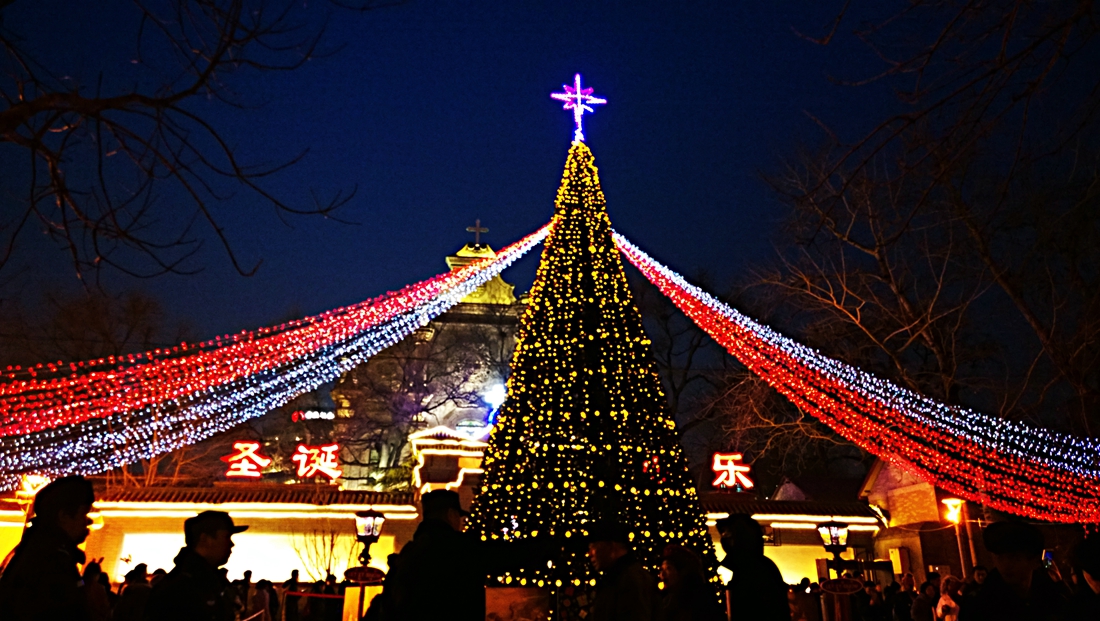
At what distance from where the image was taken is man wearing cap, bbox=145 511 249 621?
3.18 metres

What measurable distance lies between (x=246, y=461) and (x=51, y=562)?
21690mm

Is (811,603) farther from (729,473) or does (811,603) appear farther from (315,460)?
(315,460)

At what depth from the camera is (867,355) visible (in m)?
21.8

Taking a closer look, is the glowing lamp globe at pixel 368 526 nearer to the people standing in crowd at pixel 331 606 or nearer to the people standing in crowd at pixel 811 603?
the people standing in crowd at pixel 331 606

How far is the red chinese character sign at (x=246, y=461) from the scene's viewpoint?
2305 centimetres

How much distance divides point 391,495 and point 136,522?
6089mm

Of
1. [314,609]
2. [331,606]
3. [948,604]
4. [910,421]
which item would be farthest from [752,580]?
[314,609]

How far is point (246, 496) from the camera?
18.6 meters

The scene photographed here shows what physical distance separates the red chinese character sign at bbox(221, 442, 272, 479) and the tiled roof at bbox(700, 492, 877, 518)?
13.7m

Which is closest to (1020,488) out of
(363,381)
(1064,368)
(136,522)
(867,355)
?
(1064,368)

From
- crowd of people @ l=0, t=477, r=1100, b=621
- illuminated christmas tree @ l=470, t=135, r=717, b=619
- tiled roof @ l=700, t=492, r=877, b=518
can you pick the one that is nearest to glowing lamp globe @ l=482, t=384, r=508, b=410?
tiled roof @ l=700, t=492, r=877, b=518

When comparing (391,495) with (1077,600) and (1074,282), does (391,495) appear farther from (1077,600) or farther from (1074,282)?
(1077,600)

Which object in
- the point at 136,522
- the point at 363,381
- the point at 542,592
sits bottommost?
the point at 542,592

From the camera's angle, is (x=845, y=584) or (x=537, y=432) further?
(x=537, y=432)
